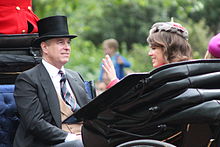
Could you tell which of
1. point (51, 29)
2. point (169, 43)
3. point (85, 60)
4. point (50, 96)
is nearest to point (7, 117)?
point (50, 96)

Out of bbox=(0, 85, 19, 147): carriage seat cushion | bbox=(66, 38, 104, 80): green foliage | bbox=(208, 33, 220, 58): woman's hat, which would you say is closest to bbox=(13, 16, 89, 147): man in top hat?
bbox=(0, 85, 19, 147): carriage seat cushion

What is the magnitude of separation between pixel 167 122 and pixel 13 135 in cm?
176

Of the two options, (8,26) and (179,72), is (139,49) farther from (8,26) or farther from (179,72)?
(179,72)

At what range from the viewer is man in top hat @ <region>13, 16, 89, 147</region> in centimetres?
480

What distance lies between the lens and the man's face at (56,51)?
5164mm

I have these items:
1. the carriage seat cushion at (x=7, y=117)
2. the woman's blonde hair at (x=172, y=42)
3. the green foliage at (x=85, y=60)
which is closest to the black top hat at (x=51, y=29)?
the carriage seat cushion at (x=7, y=117)

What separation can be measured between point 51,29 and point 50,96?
0.65 meters

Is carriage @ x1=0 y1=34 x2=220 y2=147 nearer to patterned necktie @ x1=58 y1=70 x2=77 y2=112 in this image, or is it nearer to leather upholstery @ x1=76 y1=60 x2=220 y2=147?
leather upholstery @ x1=76 y1=60 x2=220 y2=147

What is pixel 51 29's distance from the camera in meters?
5.23

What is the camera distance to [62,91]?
5145 mm

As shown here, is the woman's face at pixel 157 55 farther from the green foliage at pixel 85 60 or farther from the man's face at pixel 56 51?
Answer: the green foliage at pixel 85 60

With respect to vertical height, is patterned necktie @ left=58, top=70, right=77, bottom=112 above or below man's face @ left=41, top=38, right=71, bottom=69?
below

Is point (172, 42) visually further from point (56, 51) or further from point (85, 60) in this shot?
point (85, 60)

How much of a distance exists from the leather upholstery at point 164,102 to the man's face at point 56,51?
3.93 ft
